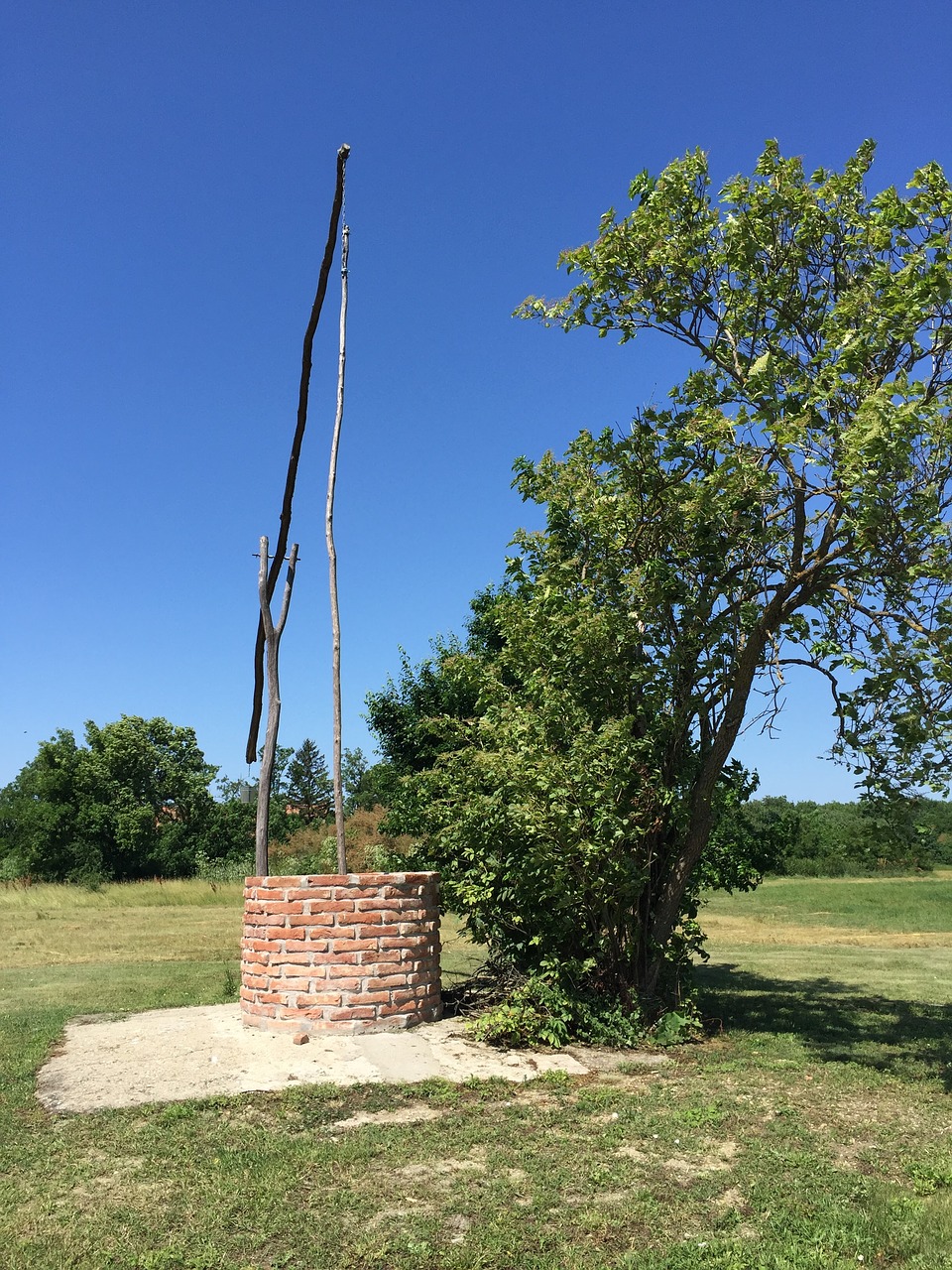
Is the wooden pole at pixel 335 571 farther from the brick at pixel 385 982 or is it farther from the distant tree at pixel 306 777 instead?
the distant tree at pixel 306 777

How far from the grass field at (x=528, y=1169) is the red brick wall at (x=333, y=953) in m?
1.41

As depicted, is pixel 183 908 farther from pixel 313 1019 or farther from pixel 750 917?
pixel 313 1019

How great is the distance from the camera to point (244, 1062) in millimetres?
7562

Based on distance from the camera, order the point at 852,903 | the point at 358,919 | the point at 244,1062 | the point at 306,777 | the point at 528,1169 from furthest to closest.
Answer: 1. the point at 306,777
2. the point at 852,903
3. the point at 358,919
4. the point at 244,1062
5. the point at 528,1169

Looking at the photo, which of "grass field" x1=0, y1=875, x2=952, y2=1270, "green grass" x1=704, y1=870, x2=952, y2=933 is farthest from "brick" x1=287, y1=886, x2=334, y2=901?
"green grass" x1=704, y1=870, x2=952, y2=933

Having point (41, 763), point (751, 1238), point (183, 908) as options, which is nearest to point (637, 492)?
point (751, 1238)

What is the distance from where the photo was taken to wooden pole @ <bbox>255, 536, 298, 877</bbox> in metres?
9.99

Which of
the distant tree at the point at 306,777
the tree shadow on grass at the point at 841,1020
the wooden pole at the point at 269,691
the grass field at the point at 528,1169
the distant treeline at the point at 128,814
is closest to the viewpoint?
the grass field at the point at 528,1169

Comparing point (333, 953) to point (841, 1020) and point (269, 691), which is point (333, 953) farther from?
point (841, 1020)

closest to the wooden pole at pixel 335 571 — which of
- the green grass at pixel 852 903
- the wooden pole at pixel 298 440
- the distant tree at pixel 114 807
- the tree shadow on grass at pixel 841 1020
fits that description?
the wooden pole at pixel 298 440

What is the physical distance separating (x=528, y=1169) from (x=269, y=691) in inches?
236

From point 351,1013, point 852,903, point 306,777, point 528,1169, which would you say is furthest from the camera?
point 306,777

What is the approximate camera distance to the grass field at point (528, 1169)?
437 cm

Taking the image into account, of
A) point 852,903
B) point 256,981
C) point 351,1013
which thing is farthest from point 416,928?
point 852,903
